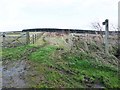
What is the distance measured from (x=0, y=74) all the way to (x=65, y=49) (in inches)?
167

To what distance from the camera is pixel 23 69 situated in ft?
42.6

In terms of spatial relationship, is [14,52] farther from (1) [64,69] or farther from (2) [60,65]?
(1) [64,69]

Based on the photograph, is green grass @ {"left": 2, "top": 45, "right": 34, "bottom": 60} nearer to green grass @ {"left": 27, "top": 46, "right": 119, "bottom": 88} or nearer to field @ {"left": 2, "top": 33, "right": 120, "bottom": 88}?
field @ {"left": 2, "top": 33, "right": 120, "bottom": 88}

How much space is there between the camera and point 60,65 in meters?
13.6

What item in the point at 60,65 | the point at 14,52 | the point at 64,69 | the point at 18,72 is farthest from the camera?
the point at 14,52

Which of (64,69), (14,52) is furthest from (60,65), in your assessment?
(14,52)

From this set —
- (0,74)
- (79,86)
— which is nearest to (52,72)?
(79,86)

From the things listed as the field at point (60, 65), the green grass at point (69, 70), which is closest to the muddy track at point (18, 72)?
the field at point (60, 65)

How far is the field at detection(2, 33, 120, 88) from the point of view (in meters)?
12.1

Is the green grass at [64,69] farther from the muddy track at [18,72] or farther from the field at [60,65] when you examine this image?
the muddy track at [18,72]

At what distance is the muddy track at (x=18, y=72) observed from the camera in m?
11.7

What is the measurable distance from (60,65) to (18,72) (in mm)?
1854

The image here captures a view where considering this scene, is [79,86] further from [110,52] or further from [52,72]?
[110,52]

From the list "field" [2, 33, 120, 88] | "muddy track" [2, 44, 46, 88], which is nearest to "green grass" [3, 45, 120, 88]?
"field" [2, 33, 120, 88]
